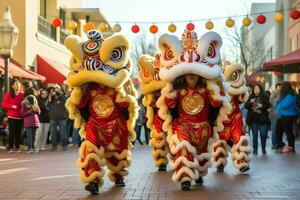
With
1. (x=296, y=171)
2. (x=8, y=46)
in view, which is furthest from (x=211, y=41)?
(x=8, y=46)

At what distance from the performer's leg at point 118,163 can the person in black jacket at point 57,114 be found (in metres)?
7.57

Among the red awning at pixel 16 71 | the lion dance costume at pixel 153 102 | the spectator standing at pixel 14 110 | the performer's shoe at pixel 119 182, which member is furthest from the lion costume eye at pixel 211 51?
the red awning at pixel 16 71

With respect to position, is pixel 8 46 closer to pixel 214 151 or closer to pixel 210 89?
pixel 214 151

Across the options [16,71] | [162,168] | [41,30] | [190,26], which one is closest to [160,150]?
[162,168]

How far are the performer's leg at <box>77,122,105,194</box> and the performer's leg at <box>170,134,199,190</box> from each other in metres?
1.11

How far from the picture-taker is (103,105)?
905 centimetres

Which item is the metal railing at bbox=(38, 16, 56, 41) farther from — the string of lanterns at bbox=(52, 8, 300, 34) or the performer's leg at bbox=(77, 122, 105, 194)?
the performer's leg at bbox=(77, 122, 105, 194)

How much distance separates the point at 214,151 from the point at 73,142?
8.01 meters

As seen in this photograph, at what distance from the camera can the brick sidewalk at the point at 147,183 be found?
28.0ft

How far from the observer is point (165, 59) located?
9.38 meters

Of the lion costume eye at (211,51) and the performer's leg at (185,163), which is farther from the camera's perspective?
the lion costume eye at (211,51)

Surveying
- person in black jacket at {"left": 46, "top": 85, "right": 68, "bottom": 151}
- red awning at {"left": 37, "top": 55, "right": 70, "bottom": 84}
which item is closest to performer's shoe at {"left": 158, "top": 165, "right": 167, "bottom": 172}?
person in black jacket at {"left": 46, "top": 85, "right": 68, "bottom": 151}

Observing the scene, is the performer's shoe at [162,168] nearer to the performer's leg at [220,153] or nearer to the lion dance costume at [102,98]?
the performer's leg at [220,153]

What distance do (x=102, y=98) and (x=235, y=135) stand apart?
3.48 meters
